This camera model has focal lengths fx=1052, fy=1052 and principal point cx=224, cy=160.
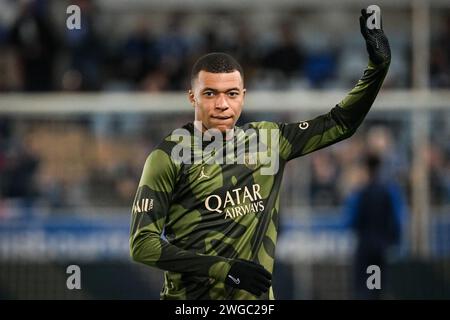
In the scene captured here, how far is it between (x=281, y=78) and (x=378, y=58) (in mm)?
8655

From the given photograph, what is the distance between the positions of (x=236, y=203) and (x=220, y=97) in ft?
1.98

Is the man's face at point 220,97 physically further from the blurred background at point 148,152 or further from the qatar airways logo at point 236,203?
the blurred background at point 148,152

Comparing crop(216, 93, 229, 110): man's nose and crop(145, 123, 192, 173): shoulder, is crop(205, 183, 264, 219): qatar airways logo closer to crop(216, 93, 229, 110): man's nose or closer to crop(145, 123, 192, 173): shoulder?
crop(145, 123, 192, 173): shoulder

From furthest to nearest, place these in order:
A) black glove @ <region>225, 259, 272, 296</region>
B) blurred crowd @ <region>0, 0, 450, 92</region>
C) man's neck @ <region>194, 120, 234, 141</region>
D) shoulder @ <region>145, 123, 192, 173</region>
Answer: blurred crowd @ <region>0, 0, 450, 92</region> → man's neck @ <region>194, 120, 234, 141</region> → shoulder @ <region>145, 123, 192, 173</region> → black glove @ <region>225, 259, 272, 296</region>

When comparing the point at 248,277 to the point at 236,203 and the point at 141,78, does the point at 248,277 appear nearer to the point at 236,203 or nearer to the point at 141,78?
the point at 236,203

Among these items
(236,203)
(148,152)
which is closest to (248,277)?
(236,203)

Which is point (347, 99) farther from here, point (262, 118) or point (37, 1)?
point (37, 1)

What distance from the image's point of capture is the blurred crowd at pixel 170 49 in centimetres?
1451

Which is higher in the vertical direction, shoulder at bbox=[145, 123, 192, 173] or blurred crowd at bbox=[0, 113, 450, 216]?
blurred crowd at bbox=[0, 113, 450, 216]

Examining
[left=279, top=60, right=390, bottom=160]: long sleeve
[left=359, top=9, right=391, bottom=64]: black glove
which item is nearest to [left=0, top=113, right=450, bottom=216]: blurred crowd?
[left=279, top=60, right=390, bottom=160]: long sleeve

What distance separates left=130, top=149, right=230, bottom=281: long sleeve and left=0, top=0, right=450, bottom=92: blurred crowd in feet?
28.0

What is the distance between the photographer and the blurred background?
13.1 m

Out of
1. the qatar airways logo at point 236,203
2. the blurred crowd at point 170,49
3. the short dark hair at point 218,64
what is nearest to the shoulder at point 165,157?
the qatar airways logo at point 236,203

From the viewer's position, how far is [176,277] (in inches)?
231
